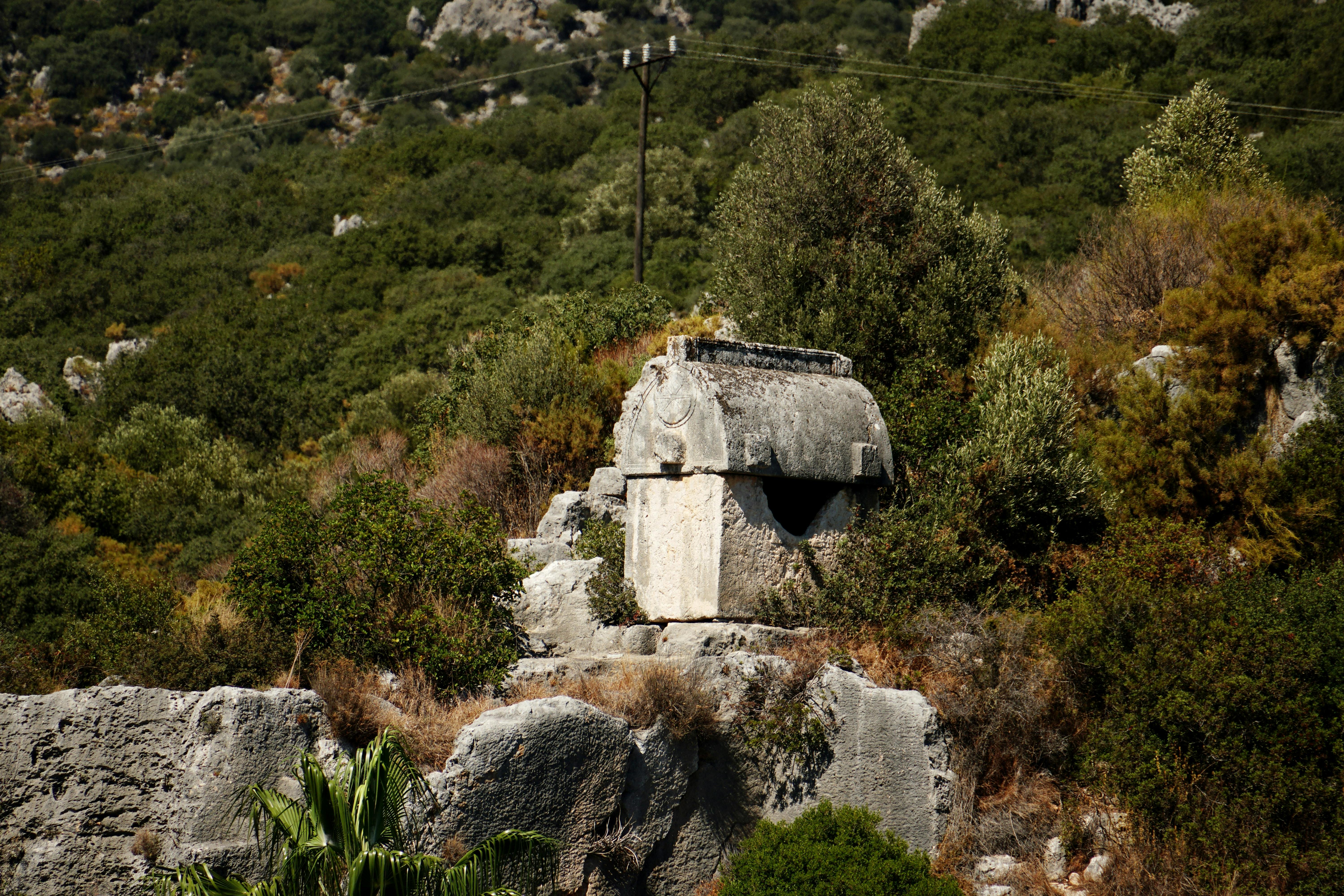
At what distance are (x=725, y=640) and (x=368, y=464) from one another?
498 inches

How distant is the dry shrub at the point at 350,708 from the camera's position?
8.13 metres

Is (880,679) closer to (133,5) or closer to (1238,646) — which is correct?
(1238,646)

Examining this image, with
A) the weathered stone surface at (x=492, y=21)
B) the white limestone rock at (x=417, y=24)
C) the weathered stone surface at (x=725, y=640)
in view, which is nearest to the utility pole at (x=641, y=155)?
the weathered stone surface at (x=725, y=640)

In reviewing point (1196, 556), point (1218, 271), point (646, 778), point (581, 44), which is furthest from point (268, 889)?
point (581, 44)

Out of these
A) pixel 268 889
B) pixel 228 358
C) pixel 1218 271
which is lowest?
pixel 228 358

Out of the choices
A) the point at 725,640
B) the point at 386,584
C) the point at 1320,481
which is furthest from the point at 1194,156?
the point at 386,584

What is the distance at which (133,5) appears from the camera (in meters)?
80.3

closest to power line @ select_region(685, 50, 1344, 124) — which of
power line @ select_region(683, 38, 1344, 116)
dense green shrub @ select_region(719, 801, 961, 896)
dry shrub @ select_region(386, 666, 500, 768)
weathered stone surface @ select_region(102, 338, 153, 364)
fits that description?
power line @ select_region(683, 38, 1344, 116)

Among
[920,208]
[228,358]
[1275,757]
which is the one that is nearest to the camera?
[1275,757]

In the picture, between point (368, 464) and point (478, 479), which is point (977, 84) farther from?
point (478, 479)

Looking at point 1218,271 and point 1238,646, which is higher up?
point 1218,271

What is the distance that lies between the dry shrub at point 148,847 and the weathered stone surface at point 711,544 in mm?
4578

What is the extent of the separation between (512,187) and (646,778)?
39314mm

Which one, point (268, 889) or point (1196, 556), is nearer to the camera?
point (268, 889)
